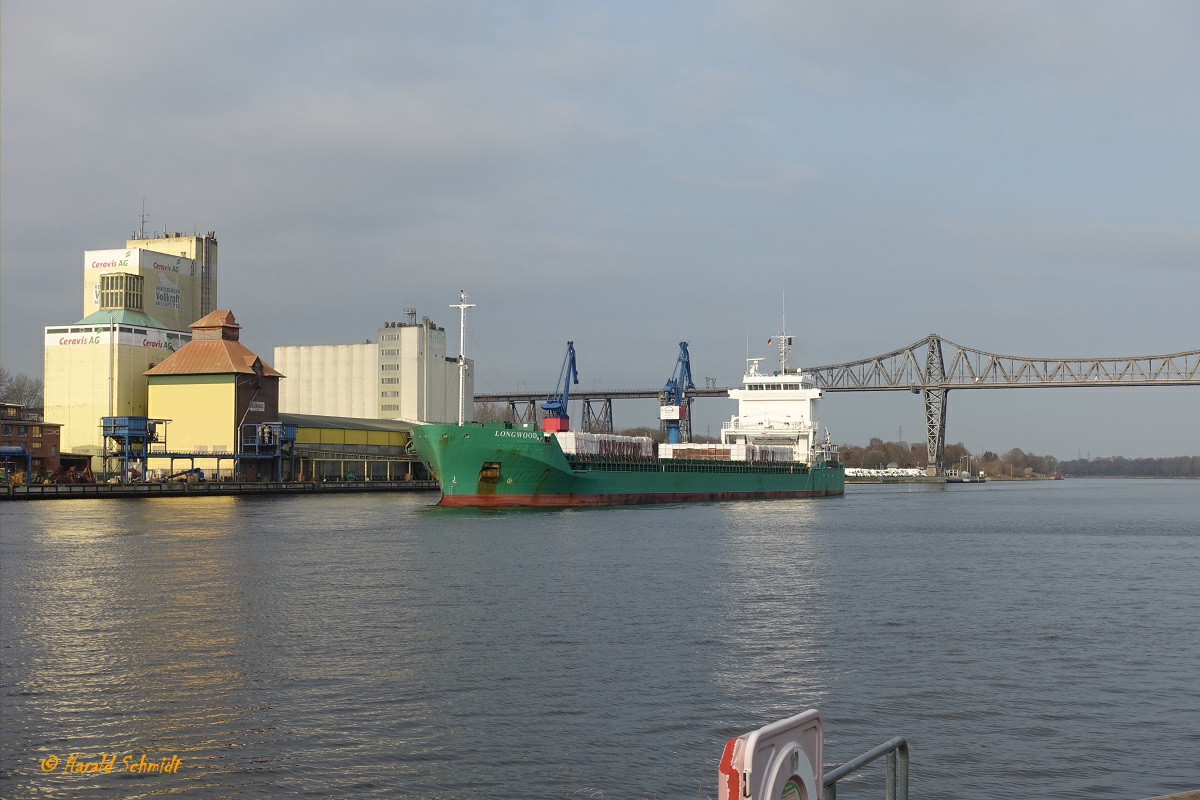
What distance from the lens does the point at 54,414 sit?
8431 centimetres

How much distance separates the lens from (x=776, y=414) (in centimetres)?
8231

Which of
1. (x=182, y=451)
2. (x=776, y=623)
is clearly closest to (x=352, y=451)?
(x=182, y=451)

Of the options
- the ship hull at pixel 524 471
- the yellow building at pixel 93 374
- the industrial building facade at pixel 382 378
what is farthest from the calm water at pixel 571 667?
the industrial building facade at pixel 382 378

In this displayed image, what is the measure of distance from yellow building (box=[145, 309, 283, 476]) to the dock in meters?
4.97

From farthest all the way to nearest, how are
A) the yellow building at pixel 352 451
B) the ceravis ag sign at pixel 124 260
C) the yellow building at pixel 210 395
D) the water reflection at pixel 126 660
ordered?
the ceravis ag sign at pixel 124 260 → the yellow building at pixel 352 451 → the yellow building at pixel 210 395 → the water reflection at pixel 126 660

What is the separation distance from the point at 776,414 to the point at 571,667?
6798 centimetres

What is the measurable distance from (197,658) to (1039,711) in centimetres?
1205

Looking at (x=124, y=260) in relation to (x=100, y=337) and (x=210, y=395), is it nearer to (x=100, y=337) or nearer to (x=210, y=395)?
(x=100, y=337)

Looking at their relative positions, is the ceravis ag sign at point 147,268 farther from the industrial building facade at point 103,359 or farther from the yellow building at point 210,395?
the yellow building at point 210,395

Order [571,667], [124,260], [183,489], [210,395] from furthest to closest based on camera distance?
[124,260] → [210,395] → [183,489] → [571,667]

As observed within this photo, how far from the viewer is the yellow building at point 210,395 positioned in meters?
80.1

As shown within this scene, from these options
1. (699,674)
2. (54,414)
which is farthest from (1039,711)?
(54,414)

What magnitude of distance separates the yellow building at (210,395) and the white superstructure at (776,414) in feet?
119

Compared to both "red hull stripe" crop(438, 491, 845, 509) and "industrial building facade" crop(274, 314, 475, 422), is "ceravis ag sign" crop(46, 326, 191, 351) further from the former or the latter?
"red hull stripe" crop(438, 491, 845, 509)
